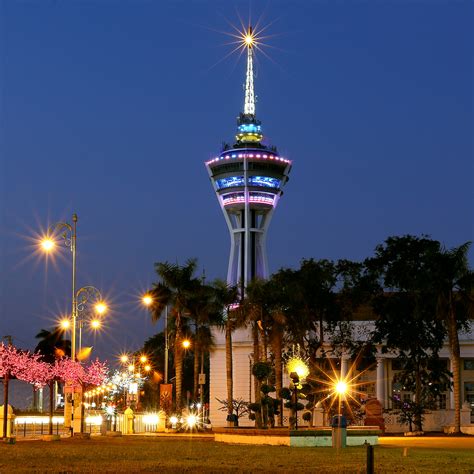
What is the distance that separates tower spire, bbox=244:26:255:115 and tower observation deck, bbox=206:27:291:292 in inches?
594

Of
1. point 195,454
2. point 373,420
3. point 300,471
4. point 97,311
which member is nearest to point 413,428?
point 373,420

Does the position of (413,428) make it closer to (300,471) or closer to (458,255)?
(458,255)

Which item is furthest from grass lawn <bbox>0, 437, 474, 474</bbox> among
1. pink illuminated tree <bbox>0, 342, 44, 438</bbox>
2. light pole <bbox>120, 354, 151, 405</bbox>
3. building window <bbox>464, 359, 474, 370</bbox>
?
building window <bbox>464, 359, 474, 370</bbox>

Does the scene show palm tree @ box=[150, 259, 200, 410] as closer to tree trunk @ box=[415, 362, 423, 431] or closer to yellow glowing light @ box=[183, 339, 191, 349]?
yellow glowing light @ box=[183, 339, 191, 349]

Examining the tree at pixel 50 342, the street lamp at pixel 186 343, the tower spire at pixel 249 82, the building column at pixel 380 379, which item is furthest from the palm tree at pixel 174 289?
the tower spire at pixel 249 82

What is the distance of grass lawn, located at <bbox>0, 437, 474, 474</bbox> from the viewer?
2534 cm

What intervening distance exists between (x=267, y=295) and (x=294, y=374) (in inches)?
884

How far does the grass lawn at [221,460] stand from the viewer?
83.1 feet

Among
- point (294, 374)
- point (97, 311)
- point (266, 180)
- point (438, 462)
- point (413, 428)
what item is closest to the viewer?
point (438, 462)

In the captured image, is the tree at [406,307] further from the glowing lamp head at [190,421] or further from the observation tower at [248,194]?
the observation tower at [248,194]

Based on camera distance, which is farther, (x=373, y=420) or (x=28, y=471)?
(x=373, y=420)

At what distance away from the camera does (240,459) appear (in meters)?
29.5

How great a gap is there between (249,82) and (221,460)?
136 meters

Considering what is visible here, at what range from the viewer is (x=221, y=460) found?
29078mm
